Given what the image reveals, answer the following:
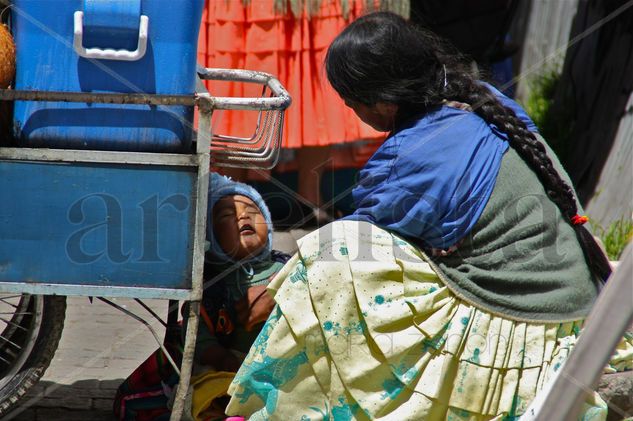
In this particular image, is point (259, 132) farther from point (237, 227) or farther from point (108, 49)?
point (108, 49)

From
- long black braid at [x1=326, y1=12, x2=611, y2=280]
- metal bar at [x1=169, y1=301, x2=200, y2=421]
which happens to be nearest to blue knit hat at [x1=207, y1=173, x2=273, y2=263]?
metal bar at [x1=169, y1=301, x2=200, y2=421]

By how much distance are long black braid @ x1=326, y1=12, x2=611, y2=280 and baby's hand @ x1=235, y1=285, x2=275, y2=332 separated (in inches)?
27.8

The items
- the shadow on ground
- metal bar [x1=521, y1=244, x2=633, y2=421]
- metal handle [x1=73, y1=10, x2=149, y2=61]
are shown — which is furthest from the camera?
the shadow on ground

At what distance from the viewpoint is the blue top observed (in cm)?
239

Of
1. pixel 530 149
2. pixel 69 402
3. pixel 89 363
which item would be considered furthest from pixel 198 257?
pixel 89 363

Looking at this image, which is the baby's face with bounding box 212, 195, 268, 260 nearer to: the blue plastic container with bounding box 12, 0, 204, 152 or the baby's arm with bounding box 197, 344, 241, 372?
the baby's arm with bounding box 197, 344, 241, 372

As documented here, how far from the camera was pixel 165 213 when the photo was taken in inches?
95.5

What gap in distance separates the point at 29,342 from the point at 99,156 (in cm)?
79

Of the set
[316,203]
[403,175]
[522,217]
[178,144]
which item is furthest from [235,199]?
[316,203]

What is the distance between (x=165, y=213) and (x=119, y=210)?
119mm

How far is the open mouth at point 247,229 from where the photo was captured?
2895mm

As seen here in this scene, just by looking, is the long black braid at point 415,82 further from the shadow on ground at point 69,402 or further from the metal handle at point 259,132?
the shadow on ground at point 69,402

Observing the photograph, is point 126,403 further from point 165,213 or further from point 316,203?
point 316,203

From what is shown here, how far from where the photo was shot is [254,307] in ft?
Answer: 9.48
